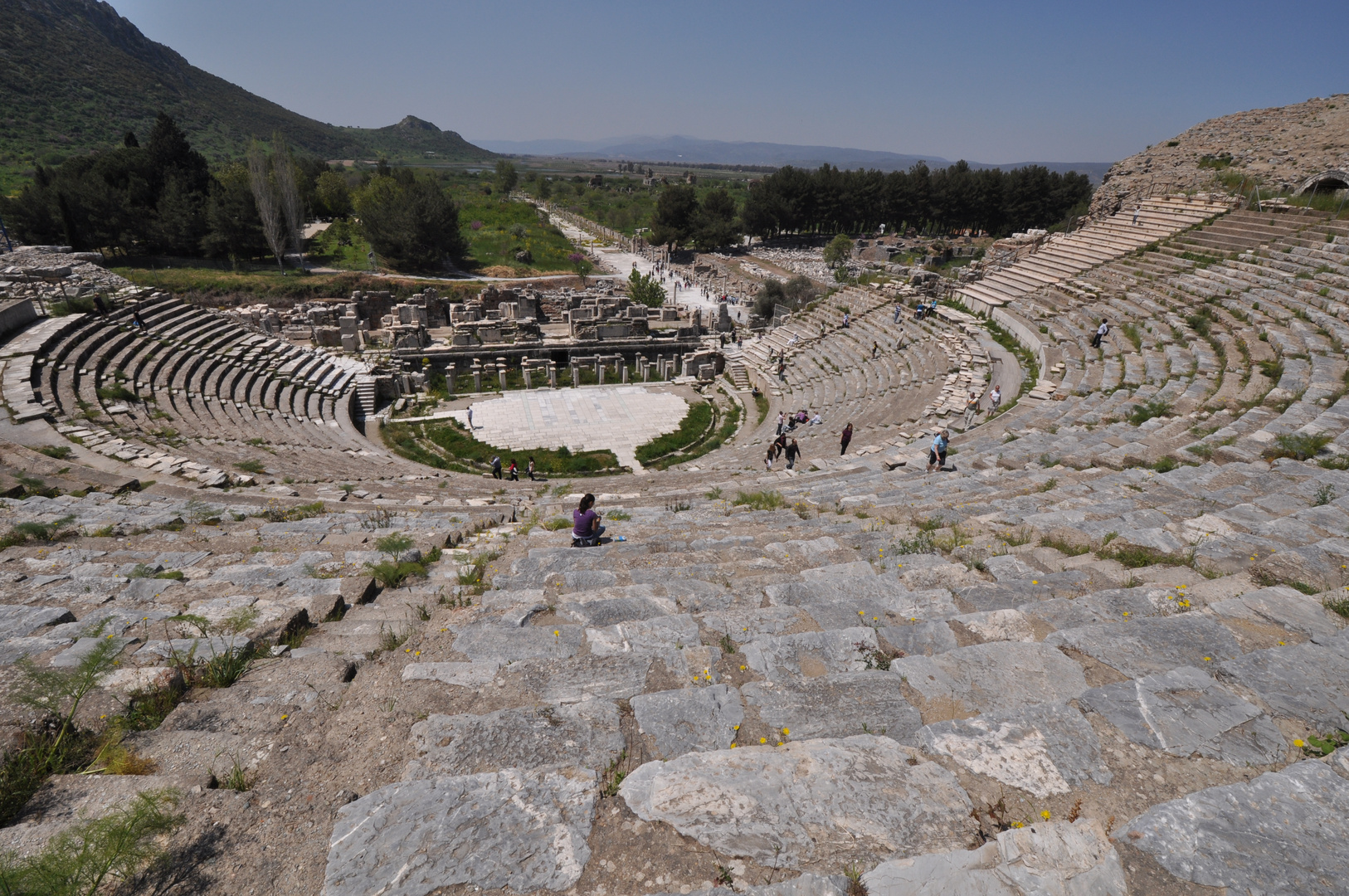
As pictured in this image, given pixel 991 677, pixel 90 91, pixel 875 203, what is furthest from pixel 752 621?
pixel 90 91

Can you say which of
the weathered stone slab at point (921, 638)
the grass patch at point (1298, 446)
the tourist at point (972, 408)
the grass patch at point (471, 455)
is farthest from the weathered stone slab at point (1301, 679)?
the grass patch at point (471, 455)

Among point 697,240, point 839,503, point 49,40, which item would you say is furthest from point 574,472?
point 49,40

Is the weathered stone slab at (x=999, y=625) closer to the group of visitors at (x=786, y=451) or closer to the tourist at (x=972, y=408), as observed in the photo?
the group of visitors at (x=786, y=451)

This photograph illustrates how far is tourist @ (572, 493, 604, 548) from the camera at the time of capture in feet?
26.9

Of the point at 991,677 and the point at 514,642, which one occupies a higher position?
the point at 991,677

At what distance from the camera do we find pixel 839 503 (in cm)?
1004

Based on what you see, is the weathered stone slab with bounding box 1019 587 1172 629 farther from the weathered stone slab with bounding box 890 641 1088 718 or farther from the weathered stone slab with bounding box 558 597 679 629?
the weathered stone slab with bounding box 558 597 679 629

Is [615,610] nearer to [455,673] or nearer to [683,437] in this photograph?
[455,673]

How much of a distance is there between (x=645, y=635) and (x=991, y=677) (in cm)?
250

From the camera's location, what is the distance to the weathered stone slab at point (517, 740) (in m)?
3.36

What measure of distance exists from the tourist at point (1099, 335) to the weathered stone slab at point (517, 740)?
21.9 metres

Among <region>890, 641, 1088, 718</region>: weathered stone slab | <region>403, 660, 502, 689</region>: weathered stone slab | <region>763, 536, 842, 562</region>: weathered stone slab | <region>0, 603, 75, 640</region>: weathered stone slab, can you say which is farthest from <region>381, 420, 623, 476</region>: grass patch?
<region>890, 641, 1088, 718</region>: weathered stone slab

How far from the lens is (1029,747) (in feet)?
10.9

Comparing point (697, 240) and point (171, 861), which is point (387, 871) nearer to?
point (171, 861)
